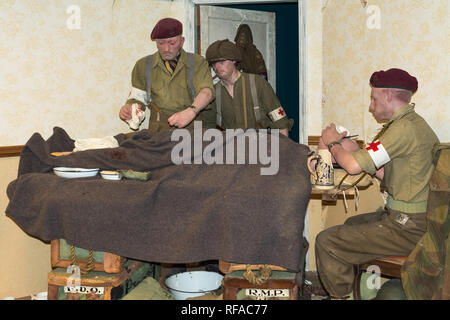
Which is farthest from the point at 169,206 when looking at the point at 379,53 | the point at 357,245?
the point at 379,53

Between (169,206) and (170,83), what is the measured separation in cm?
146

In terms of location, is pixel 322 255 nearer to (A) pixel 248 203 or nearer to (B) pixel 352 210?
(A) pixel 248 203

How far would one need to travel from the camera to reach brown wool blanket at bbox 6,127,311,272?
2.30 meters

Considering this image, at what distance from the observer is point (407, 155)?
258cm

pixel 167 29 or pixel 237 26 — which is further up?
pixel 237 26

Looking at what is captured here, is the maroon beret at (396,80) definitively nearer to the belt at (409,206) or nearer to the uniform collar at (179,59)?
the belt at (409,206)

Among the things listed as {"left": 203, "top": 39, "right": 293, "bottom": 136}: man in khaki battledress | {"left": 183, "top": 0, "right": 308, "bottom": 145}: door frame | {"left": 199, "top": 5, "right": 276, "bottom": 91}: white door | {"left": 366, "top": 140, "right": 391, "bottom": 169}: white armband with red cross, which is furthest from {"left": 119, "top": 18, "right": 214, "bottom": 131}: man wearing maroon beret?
Result: {"left": 366, "top": 140, "right": 391, "bottom": 169}: white armband with red cross

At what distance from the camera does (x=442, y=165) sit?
2.37 metres

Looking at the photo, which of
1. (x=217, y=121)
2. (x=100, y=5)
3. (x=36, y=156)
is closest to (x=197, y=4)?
(x=100, y=5)

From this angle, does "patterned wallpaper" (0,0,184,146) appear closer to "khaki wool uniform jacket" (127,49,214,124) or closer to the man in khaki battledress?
"khaki wool uniform jacket" (127,49,214,124)

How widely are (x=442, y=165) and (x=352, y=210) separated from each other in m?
1.46

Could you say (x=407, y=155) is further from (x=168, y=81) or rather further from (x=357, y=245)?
(x=168, y=81)

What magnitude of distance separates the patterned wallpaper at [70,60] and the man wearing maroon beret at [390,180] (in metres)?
2.18

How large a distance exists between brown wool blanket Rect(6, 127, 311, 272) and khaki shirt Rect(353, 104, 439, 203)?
1.49ft
